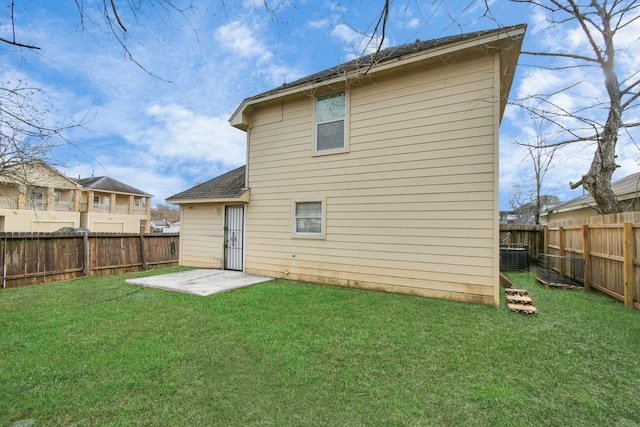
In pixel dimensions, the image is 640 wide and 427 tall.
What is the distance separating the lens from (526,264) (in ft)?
30.7

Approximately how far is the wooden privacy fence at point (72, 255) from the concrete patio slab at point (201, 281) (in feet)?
8.74

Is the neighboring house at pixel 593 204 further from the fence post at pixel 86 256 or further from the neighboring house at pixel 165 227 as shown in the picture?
the neighboring house at pixel 165 227

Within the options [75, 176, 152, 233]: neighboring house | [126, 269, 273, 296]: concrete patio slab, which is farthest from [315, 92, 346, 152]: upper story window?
[75, 176, 152, 233]: neighboring house

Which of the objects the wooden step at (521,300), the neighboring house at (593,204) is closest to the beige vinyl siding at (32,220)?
the wooden step at (521,300)

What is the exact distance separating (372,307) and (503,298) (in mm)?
2733

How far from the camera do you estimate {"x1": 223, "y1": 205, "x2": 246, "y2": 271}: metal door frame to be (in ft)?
28.5

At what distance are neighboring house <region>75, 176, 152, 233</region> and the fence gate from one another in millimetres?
26537

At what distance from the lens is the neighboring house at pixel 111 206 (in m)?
28.0

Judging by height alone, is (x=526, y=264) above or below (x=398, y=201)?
below

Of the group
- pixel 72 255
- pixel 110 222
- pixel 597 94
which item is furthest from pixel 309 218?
pixel 110 222

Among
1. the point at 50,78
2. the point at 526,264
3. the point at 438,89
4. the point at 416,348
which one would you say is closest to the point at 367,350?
the point at 416,348

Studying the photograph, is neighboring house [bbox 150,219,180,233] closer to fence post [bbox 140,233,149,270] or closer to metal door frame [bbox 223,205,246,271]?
fence post [bbox 140,233,149,270]

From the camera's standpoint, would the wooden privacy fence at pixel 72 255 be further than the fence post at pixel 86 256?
No

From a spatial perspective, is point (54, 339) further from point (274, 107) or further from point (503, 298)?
point (503, 298)
